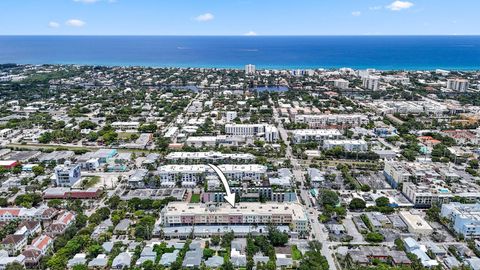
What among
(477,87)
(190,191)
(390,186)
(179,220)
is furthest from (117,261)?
(477,87)

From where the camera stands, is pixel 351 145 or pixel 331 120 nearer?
pixel 351 145

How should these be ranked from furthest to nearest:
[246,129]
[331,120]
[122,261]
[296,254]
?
[331,120] < [246,129] < [296,254] < [122,261]

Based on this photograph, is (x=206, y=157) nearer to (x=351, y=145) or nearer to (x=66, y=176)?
(x=66, y=176)

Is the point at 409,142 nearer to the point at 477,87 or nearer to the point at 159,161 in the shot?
the point at 159,161

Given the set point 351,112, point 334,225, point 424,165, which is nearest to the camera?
point 334,225

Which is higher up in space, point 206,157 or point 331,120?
point 331,120

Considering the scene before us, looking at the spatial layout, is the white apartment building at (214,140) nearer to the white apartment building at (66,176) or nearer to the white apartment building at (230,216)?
the white apartment building at (66,176)

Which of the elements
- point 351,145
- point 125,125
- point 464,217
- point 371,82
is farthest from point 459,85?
point 125,125

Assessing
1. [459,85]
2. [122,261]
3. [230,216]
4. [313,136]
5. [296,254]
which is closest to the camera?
[122,261]

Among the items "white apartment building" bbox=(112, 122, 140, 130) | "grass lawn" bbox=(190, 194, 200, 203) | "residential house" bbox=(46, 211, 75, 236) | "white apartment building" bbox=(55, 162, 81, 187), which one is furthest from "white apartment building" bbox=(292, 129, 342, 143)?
"residential house" bbox=(46, 211, 75, 236)
